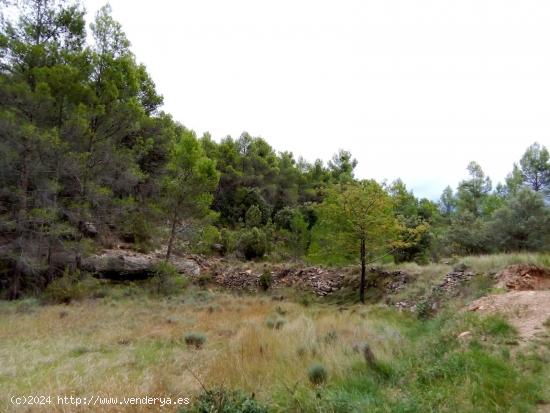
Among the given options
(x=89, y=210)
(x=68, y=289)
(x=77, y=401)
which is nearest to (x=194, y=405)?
(x=77, y=401)

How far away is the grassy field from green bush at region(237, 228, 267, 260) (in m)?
16.6

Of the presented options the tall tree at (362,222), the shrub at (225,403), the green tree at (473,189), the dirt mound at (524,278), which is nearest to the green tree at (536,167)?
the green tree at (473,189)

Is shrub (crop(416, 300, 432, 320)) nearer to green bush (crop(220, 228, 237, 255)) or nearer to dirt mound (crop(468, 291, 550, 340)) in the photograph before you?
dirt mound (crop(468, 291, 550, 340))

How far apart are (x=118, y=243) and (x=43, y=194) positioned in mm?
6745

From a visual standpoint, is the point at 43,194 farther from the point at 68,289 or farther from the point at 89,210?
the point at 68,289

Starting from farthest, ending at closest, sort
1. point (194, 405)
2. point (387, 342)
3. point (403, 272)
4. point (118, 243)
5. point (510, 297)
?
1. point (118, 243)
2. point (403, 272)
3. point (510, 297)
4. point (387, 342)
5. point (194, 405)

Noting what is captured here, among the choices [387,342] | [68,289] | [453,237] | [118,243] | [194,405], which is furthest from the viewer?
[453,237]

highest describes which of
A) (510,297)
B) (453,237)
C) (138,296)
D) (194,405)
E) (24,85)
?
(24,85)

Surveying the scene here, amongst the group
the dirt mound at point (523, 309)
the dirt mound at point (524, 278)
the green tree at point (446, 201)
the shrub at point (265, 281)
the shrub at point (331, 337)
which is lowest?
the shrub at point (265, 281)

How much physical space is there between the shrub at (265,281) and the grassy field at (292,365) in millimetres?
10943

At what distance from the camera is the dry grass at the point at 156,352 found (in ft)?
14.1

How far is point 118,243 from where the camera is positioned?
19203 millimetres

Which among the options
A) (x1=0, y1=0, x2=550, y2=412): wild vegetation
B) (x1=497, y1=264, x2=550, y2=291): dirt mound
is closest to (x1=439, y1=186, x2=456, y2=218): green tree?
(x1=0, y1=0, x2=550, y2=412): wild vegetation

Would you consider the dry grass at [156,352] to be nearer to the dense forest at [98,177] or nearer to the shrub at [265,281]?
the dense forest at [98,177]
